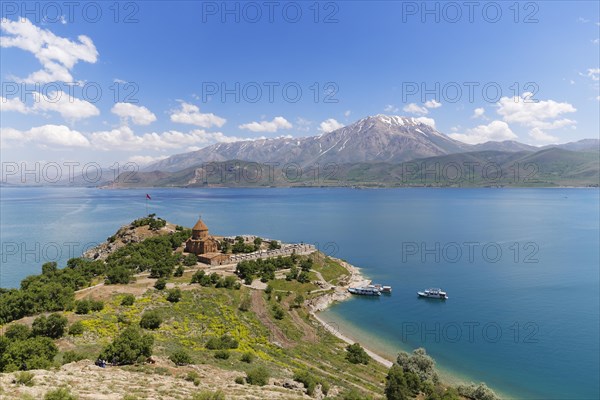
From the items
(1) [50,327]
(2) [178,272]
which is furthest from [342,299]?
(1) [50,327]

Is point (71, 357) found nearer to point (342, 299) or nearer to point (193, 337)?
point (193, 337)

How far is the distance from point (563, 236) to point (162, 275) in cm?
16785

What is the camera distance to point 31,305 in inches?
1752

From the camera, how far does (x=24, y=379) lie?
22.1m

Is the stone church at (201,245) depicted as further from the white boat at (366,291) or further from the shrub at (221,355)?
the shrub at (221,355)

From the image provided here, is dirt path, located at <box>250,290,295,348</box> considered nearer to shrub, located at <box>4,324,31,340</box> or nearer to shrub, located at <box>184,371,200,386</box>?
shrub, located at <box>184,371,200,386</box>

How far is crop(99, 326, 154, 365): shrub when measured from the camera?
97.5 feet

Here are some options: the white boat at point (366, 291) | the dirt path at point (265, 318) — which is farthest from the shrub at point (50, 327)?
the white boat at point (366, 291)

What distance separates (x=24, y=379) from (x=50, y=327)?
59.6ft

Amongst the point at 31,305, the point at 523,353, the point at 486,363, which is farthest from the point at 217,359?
the point at 523,353

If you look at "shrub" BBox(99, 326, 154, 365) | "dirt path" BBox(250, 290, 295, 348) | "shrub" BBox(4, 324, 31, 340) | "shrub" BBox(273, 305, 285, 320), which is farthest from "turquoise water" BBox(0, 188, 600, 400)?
"shrub" BBox(4, 324, 31, 340)

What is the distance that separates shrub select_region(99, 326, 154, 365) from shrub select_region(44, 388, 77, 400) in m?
9.69

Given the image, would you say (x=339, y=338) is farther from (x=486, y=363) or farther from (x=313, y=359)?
(x=486, y=363)

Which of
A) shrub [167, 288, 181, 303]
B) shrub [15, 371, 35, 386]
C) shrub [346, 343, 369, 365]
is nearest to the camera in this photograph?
shrub [15, 371, 35, 386]
